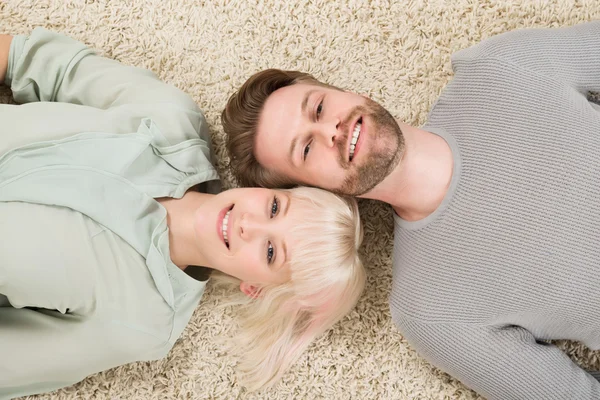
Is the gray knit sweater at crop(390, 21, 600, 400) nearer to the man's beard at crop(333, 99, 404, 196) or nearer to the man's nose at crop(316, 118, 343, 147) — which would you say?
the man's beard at crop(333, 99, 404, 196)

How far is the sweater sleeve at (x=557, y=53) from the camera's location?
4.42 ft

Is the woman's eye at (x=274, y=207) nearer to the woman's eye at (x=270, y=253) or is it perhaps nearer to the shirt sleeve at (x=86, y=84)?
the woman's eye at (x=270, y=253)

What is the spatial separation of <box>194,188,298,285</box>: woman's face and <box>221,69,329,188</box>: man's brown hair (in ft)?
0.49

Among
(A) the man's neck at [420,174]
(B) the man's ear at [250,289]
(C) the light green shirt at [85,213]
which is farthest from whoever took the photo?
(B) the man's ear at [250,289]

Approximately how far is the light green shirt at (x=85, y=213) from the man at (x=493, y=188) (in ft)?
0.99

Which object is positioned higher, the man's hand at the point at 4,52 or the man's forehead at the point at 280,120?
the man's hand at the point at 4,52

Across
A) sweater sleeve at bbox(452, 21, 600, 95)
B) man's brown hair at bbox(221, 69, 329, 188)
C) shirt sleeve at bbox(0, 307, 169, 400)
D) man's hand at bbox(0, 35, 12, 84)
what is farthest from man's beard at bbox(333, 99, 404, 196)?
man's hand at bbox(0, 35, 12, 84)

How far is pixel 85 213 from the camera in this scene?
1269 mm

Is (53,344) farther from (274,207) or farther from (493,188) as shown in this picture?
(493,188)

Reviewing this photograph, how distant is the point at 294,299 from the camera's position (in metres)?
1.41

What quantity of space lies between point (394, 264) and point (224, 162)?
2.09 feet

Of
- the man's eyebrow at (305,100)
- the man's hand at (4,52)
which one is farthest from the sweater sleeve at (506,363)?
the man's hand at (4,52)

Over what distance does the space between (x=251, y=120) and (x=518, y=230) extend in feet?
2.59

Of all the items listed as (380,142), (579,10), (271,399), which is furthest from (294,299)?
(579,10)
